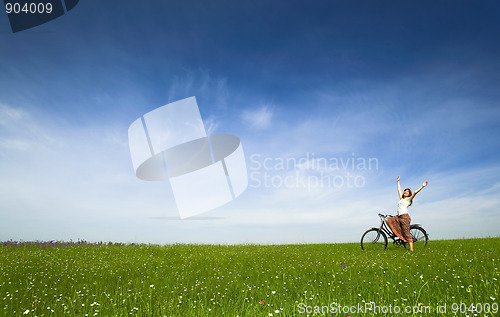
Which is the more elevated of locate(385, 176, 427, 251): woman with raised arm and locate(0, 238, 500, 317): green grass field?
locate(385, 176, 427, 251): woman with raised arm

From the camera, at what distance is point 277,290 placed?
780cm

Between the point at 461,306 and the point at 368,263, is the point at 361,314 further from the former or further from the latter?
the point at 368,263

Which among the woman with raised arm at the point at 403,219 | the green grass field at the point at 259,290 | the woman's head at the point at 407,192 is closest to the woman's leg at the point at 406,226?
the woman with raised arm at the point at 403,219

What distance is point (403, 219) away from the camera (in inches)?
640

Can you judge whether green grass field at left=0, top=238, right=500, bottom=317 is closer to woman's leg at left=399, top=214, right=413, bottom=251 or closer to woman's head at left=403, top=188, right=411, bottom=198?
woman's leg at left=399, top=214, right=413, bottom=251

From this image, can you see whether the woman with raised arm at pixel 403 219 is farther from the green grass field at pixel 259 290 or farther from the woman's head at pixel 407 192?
the green grass field at pixel 259 290

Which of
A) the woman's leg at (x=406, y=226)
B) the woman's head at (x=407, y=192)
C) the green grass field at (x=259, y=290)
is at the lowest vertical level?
the green grass field at (x=259, y=290)

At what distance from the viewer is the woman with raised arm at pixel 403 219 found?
16.0 metres

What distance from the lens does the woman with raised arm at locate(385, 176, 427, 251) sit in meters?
16.0

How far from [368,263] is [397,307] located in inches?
221

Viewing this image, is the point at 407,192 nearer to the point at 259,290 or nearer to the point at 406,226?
the point at 406,226

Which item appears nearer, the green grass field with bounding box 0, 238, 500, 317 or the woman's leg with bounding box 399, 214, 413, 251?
the green grass field with bounding box 0, 238, 500, 317

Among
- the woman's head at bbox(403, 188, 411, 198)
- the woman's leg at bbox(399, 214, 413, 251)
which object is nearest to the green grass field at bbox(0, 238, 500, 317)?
the woman's leg at bbox(399, 214, 413, 251)

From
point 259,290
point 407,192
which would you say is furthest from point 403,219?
point 259,290
